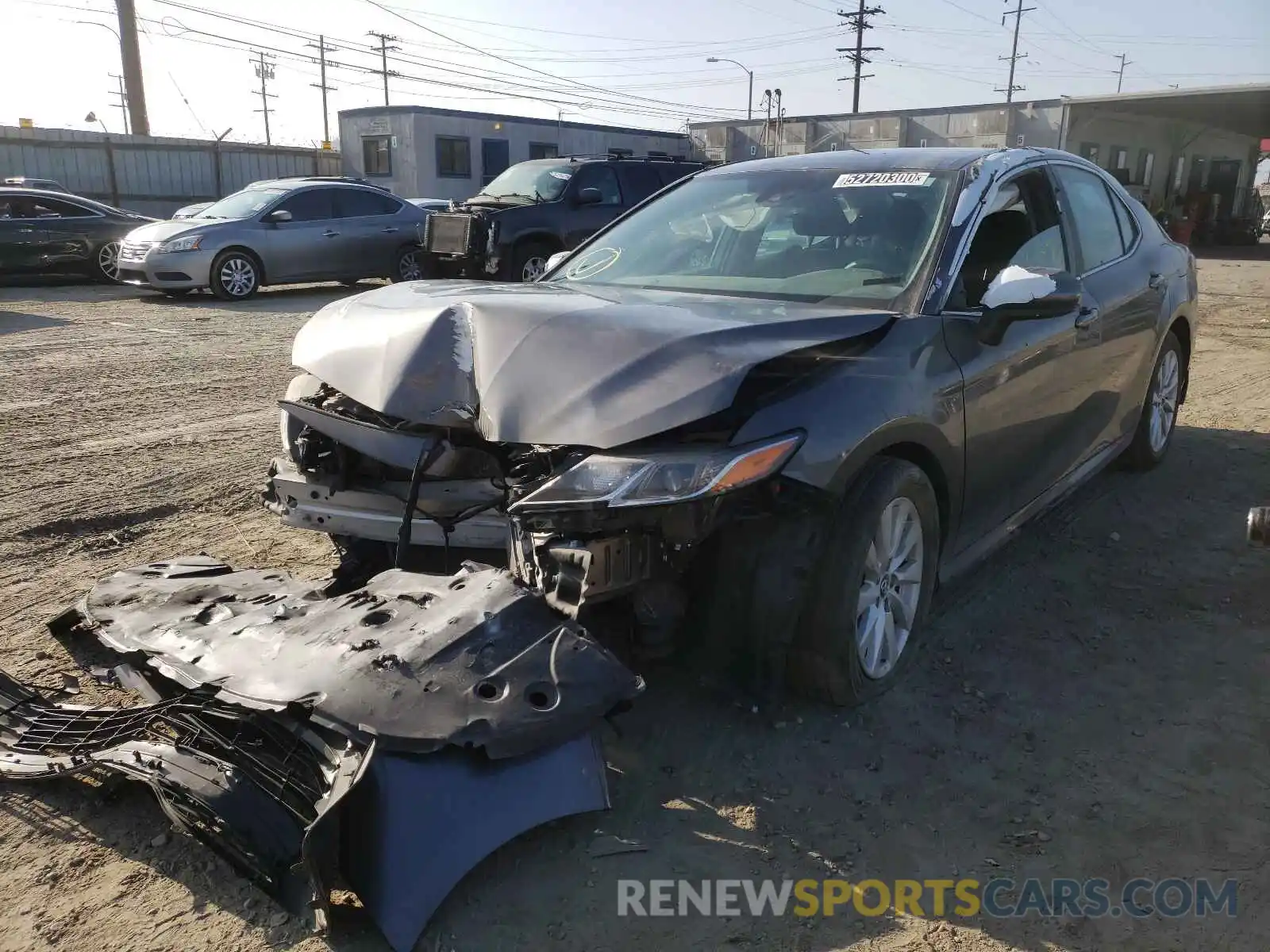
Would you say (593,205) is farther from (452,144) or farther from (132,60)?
(132,60)

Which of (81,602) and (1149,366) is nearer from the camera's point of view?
(81,602)

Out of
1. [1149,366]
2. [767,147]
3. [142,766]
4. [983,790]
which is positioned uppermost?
[767,147]

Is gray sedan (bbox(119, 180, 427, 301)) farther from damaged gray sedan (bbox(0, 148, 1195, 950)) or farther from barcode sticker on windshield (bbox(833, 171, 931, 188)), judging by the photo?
barcode sticker on windshield (bbox(833, 171, 931, 188))

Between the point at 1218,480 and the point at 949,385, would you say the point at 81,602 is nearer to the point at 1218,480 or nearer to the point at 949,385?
the point at 949,385

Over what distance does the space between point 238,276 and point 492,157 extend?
15988 mm

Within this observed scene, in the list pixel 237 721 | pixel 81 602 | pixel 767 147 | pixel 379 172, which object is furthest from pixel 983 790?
pixel 767 147

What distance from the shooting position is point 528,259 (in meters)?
12.5

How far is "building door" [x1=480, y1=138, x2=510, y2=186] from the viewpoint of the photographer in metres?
27.4

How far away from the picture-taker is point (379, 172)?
27.4 m

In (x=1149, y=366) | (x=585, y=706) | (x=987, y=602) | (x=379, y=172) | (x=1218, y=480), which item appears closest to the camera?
(x=585, y=706)

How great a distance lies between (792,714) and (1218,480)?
3.82 metres

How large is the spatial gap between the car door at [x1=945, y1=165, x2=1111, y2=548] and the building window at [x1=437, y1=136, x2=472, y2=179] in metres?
24.6

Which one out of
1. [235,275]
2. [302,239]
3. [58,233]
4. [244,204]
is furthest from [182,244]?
[58,233]

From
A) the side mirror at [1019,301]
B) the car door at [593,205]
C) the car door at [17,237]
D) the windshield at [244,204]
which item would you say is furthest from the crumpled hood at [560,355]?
the car door at [17,237]
